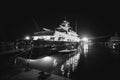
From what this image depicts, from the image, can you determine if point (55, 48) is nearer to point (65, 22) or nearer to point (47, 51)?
point (47, 51)

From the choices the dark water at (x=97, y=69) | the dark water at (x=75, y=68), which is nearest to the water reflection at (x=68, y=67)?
the dark water at (x=75, y=68)

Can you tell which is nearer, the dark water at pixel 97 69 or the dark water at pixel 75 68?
the dark water at pixel 75 68

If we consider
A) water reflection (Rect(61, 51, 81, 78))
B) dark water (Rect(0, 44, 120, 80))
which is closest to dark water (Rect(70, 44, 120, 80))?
dark water (Rect(0, 44, 120, 80))

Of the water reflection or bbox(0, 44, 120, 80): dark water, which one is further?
the water reflection

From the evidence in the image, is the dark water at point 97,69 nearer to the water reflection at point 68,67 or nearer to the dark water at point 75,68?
the dark water at point 75,68

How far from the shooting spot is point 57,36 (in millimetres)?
36281

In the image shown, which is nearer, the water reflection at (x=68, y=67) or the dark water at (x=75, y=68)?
the dark water at (x=75, y=68)

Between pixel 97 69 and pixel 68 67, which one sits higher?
pixel 68 67

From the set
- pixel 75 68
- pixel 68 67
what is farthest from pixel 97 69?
pixel 68 67

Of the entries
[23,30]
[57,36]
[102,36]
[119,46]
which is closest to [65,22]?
[57,36]

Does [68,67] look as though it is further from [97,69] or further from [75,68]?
[97,69]

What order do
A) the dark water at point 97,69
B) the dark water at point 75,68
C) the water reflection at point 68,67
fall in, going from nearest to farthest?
the dark water at point 75,68 → the dark water at point 97,69 → the water reflection at point 68,67

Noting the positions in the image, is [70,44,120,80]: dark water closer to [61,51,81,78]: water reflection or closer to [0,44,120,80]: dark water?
[0,44,120,80]: dark water

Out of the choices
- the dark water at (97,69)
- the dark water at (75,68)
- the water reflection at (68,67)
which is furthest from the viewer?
the water reflection at (68,67)
